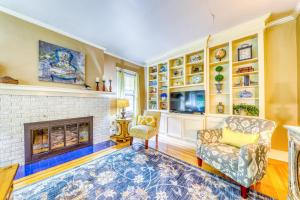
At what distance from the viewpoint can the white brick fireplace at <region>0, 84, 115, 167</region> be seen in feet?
6.50

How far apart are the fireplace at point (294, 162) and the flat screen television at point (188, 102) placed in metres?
1.83

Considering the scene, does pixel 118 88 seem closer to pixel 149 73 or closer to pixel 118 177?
pixel 149 73

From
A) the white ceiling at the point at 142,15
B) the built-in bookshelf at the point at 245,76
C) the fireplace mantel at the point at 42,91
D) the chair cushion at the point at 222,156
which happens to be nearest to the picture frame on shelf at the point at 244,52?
the built-in bookshelf at the point at 245,76

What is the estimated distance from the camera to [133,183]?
5.63 ft

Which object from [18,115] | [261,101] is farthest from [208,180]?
[18,115]

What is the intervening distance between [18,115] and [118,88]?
2.30 m

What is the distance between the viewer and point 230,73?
2.62 m

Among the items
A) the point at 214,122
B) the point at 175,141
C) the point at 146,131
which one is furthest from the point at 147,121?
the point at 214,122

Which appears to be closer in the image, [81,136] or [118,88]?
[81,136]

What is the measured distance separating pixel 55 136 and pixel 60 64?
1508mm

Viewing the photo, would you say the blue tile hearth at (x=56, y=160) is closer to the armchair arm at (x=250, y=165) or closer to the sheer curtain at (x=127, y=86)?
the sheer curtain at (x=127, y=86)

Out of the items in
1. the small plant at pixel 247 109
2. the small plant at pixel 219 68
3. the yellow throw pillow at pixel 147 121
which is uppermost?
the small plant at pixel 219 68

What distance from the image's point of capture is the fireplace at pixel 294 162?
106 cm

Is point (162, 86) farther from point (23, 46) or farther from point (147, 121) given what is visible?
point (23, 46)
